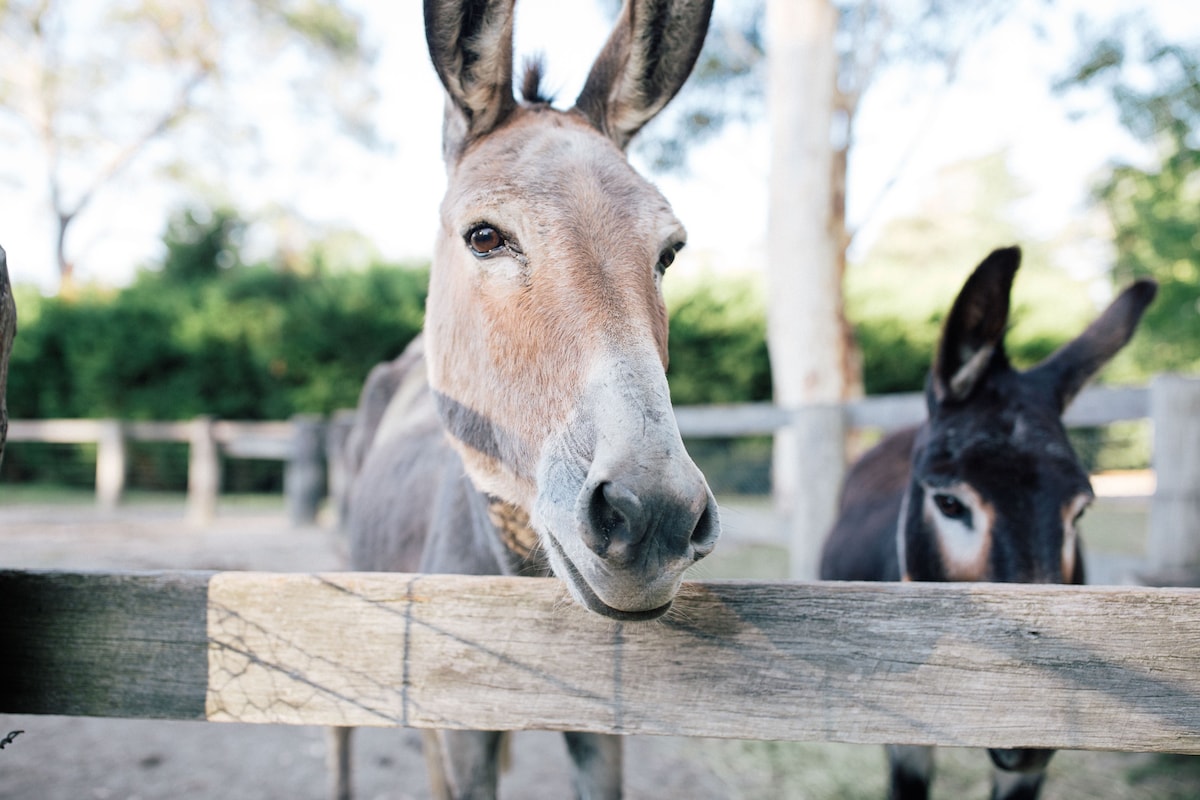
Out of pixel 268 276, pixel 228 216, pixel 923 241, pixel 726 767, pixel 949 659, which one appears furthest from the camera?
pixel 923 241

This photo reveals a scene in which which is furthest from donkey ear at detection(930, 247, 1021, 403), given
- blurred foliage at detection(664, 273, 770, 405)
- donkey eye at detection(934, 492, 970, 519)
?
blurred foliage at detection(664, 273, 770, 405)

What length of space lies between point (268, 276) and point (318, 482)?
7530mm

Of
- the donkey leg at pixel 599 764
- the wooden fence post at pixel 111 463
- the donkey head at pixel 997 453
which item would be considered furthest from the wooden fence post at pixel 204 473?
the donkey head at pixel 997 453

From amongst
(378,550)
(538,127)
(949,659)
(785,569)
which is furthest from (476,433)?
(785,569)

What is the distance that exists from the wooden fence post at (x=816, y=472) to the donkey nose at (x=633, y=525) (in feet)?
14.0

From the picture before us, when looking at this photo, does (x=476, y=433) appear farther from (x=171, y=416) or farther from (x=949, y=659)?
(x=171, y=416)

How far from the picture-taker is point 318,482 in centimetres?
1050

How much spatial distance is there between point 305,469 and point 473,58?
9.42 meters

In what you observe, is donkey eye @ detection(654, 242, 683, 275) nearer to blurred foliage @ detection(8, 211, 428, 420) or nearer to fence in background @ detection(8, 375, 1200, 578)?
fence in background @ detection(8, 375, 1200, 578)

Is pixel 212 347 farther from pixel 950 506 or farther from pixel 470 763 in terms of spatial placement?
pixel 950 506

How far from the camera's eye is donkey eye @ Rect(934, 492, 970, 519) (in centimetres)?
209

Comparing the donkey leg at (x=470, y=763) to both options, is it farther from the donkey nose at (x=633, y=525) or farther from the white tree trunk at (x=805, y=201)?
the white tree trunk at (x=805, y=201)

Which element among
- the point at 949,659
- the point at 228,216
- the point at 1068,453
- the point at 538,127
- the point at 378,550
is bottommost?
the point at 378,550

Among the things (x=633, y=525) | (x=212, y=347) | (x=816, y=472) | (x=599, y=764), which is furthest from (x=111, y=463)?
(x=633, y=525)
